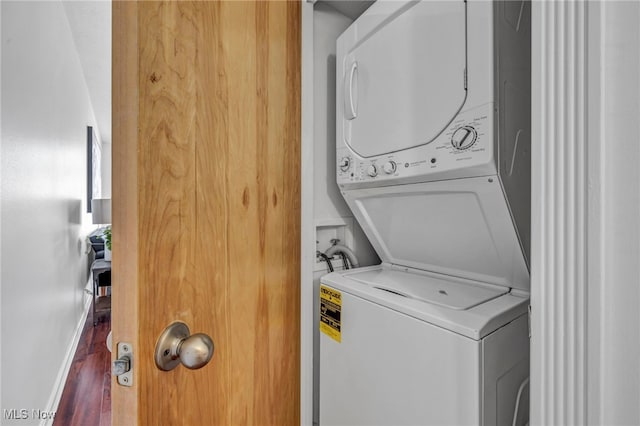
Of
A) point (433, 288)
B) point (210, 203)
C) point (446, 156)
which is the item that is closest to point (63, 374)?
point (210, 203)

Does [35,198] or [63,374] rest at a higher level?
[35,198]

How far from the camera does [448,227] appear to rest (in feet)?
3.09

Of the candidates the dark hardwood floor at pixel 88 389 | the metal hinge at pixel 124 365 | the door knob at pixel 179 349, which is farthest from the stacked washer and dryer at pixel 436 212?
the dark hardwood floor at pixel 88 389

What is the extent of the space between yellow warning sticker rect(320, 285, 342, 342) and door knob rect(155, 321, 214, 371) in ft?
1.51

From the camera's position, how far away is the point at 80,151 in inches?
133

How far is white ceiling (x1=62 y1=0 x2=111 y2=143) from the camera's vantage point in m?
2.20

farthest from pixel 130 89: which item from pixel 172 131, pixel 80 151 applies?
pixel 80 151

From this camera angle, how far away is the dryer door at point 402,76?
783 millimetres

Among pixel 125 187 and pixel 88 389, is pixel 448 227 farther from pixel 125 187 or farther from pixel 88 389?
pixel 88 389

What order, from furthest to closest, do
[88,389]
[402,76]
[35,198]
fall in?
[88,389], [35,198], [402,76]

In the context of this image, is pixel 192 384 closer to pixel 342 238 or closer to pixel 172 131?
pixel 172 131

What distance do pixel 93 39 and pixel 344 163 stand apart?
2846 millimetres
